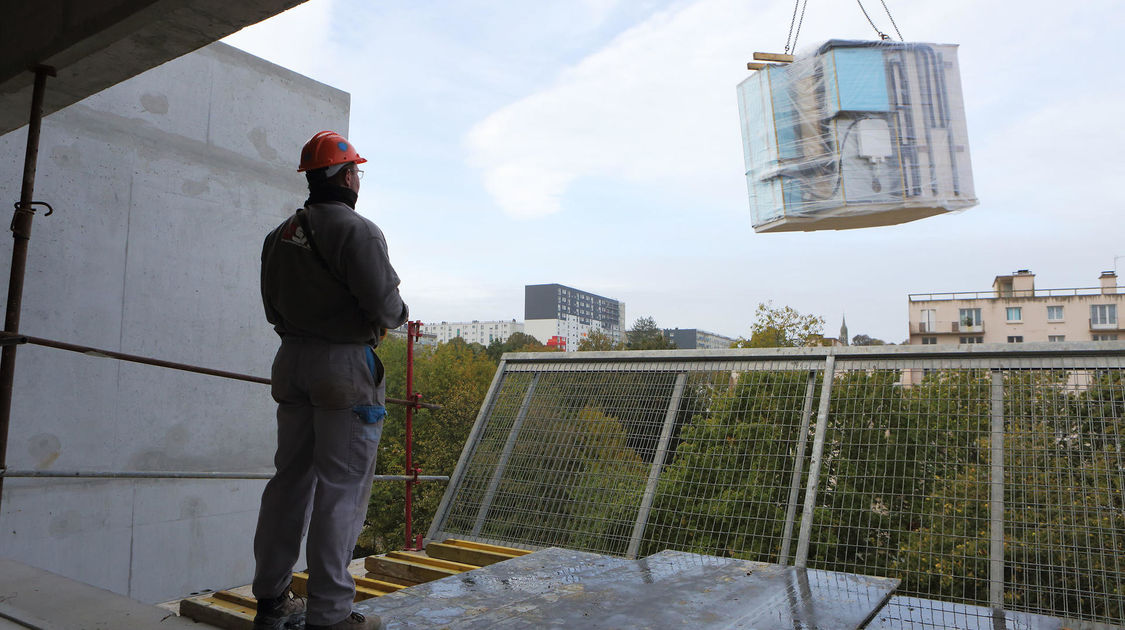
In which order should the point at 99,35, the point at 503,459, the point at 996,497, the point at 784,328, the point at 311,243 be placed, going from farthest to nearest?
the point at 784,328, the point at 503,459, the point at 996,497, the point at 99,35, the point at 311,243

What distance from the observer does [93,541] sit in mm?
4984

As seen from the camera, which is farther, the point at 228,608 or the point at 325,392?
the point at 228,608

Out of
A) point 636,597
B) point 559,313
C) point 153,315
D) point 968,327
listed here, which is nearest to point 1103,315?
point 968,327

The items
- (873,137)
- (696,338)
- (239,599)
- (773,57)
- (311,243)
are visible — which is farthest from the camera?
(696,338)

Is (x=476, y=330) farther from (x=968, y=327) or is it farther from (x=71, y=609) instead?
(x=71, y=609)

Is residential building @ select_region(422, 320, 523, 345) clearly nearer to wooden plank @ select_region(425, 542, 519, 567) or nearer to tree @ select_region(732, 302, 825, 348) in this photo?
tree @ select_region(732, 302, 825, 348)

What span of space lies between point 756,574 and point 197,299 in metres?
4.94

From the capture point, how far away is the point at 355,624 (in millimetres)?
1791

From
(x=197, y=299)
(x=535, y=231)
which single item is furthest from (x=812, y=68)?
(x=535, y=231)

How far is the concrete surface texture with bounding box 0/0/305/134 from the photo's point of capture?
2.26 meters

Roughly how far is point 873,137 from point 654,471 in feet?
9.32

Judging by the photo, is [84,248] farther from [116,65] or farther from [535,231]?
[535,231]

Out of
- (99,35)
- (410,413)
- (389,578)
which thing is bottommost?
(389,578)

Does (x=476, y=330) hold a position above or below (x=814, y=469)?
above
